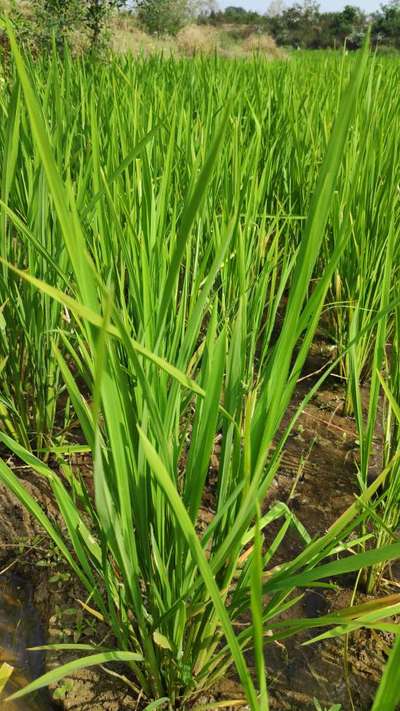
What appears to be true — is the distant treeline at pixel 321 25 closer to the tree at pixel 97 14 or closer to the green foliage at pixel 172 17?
the green foliage at pixel 172 17

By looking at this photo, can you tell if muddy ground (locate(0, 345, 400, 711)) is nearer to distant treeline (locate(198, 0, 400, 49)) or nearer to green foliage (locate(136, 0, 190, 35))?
green foliage (locate(136, 0, 190, 35))

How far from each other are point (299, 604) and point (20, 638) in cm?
43

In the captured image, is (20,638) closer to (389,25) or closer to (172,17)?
(172,17)

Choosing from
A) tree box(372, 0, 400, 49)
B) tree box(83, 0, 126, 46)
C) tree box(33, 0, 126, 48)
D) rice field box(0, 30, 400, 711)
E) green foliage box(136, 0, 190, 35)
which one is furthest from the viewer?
tree box(372, 0, 400, 49)

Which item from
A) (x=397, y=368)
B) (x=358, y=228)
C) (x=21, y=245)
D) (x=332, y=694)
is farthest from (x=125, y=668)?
(x=358, y=228)

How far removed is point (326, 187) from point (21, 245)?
85 cm

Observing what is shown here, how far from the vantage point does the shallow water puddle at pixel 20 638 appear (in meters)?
0.77

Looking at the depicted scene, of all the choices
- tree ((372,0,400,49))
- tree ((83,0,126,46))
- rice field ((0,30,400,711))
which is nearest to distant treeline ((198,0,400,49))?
tree ((372,0,400,49))

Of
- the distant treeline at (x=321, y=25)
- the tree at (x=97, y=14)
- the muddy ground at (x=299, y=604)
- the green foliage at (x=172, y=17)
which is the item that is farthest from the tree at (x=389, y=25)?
the muddy ground at (x=299, y=604)

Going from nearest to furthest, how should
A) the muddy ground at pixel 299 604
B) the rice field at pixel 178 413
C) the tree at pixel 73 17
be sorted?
1. the rice field at pixel 178 413
2. the muddy ground at pixel 299 604
3. the tree at pixel 73 17

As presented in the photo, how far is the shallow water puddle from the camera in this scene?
77cm

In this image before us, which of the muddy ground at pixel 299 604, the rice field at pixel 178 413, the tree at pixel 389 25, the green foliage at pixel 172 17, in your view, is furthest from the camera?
the tree at pixel 389 25

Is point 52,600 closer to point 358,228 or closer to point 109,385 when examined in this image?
point 109,385

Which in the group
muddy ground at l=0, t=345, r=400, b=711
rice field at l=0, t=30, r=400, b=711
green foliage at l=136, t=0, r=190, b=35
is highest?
green foliage at l=136, t=0, r=190, b=35
